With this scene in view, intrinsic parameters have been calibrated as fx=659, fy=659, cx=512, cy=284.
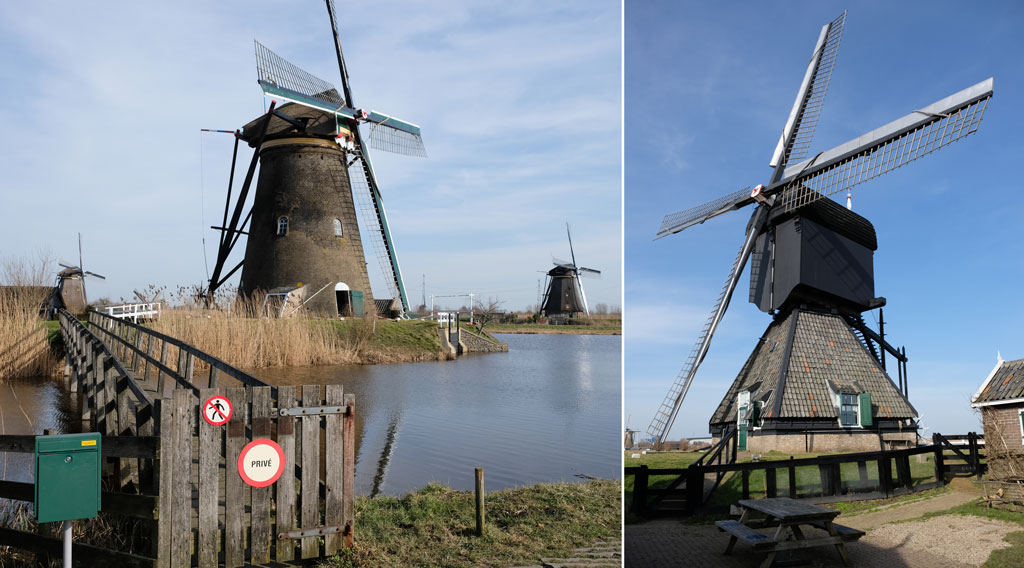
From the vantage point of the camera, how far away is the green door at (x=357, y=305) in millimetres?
21073

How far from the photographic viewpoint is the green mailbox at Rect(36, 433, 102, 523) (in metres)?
2.83

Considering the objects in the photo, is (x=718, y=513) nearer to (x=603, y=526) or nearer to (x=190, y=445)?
(x=603, y=526)

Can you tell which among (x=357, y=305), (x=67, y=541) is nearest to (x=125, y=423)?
(x=67, y=541)

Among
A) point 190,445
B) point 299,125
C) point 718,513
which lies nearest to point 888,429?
point 718,513

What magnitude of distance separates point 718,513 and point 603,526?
2.93 feet

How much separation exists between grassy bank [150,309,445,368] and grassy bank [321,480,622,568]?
33.1 ft

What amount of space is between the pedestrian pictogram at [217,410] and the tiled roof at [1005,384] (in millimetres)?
5735

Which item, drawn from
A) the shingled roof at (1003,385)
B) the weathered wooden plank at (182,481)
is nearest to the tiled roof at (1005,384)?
the shingled roof at (1003,385)

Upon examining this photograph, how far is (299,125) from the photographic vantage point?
20391mm

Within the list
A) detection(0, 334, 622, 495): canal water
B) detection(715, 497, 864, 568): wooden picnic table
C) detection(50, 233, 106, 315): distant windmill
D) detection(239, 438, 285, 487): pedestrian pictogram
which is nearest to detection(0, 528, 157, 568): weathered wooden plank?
detection(239, 438, 285, 487): pedestrian pictogram

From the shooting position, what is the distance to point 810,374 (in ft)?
24.9

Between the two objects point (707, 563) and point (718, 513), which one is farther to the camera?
point (718, 513)

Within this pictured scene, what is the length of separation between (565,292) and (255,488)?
Result: 1570 inches

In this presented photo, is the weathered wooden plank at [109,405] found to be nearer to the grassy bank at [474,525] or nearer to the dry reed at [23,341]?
the grassy bank at [474,525]
